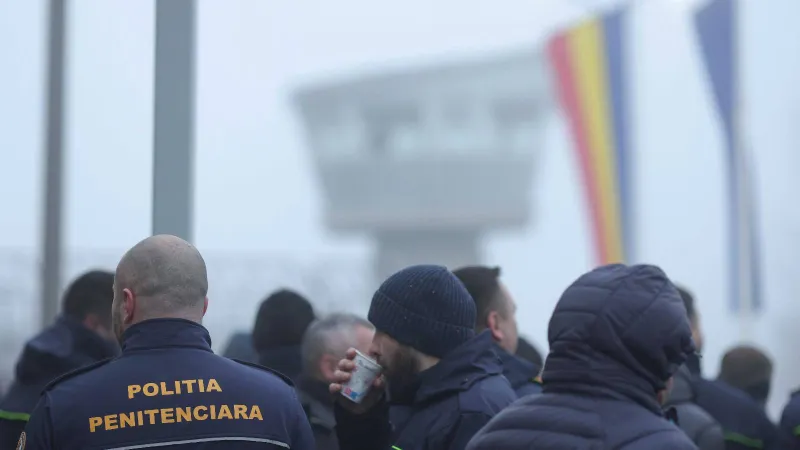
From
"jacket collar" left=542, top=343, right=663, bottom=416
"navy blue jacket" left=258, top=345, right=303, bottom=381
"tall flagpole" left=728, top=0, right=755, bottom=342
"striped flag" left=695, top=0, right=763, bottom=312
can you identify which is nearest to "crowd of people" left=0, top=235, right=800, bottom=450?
"jacket collar" left=542, top=343, right=663, bottom=416

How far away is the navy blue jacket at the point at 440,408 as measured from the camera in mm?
2547

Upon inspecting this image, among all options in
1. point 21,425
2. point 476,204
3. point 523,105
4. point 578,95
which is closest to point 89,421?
point 21,425

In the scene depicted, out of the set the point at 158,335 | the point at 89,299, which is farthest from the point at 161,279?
the point at 89,299

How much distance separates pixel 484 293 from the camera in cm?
343

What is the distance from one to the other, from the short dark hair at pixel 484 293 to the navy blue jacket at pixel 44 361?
1.22m

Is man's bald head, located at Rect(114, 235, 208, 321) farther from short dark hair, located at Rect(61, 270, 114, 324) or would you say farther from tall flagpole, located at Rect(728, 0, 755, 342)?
tall flagpole, located at Rect(728, 0, 755, 342)

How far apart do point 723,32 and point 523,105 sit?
89.8 ft

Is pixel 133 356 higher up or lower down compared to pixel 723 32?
lower down

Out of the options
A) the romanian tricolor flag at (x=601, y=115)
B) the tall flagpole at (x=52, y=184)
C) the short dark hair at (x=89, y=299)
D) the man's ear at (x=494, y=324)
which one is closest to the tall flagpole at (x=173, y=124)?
the short dark hair at (x=89, y=299)

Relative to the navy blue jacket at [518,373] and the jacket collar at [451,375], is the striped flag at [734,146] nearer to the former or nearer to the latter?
the navy blue jacket at [518,373]

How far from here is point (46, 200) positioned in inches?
261

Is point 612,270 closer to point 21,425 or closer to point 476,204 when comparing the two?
point 21,425

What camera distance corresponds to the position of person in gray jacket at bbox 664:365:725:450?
376cm

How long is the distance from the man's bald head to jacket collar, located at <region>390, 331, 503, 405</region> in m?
0.60
